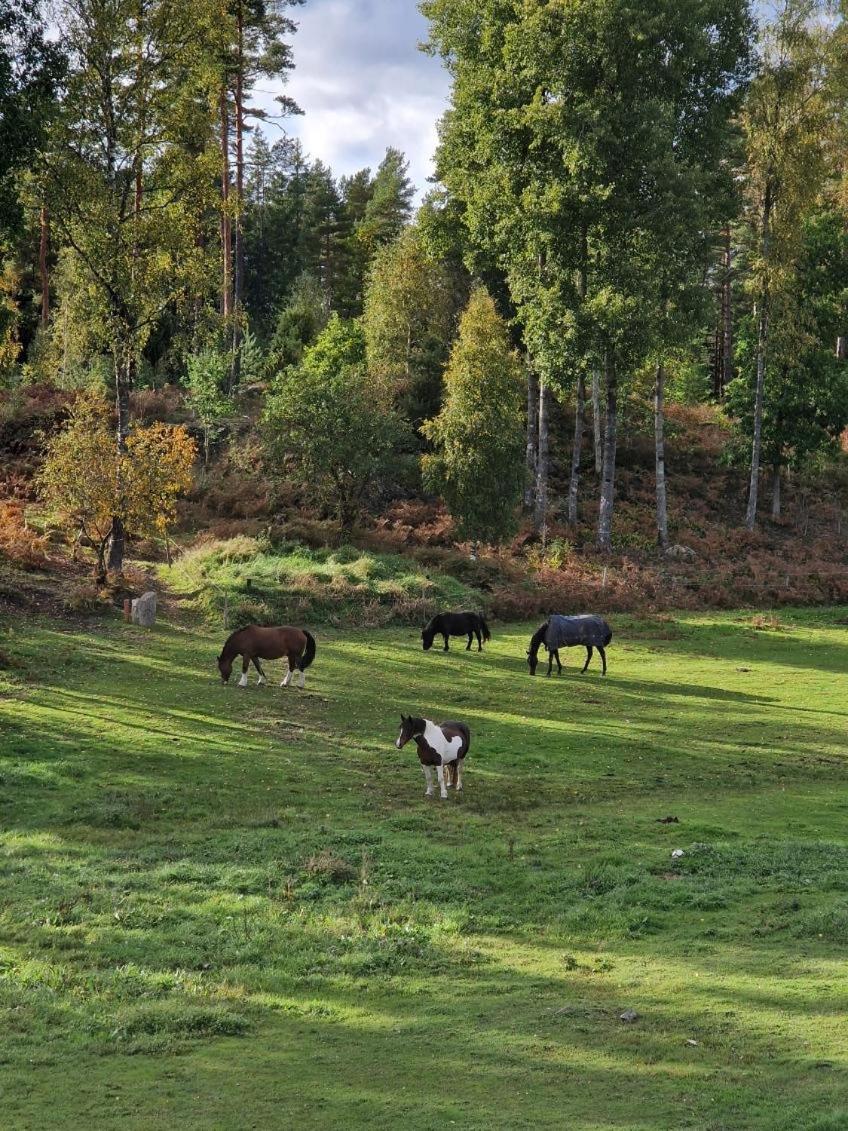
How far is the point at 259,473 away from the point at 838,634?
28180 millimetres

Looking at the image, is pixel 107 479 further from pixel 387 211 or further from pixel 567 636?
pixel 387 211

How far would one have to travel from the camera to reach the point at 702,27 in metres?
47.6

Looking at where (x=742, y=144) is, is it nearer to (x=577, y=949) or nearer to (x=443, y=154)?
(x=443, y=154)

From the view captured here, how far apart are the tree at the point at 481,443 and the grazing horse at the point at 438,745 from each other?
27.0m

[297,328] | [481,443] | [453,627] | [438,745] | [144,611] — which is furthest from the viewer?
[297,328]

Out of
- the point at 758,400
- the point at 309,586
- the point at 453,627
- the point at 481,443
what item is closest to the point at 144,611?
the point at 309,586

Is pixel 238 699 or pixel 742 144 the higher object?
pixel 742 144

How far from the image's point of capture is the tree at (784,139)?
52.7 meters

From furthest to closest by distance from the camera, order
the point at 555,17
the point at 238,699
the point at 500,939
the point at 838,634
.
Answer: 1. the point at 555,17
2. the point at 838,634
3. the point at 238,699
4. the point at 500,939

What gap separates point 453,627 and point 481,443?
1343 centimetres

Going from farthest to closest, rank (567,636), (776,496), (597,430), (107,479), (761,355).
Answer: (597,430)
(776,496)
(761,355)
(107,479)
(567,636)

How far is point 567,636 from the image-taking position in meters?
34.3

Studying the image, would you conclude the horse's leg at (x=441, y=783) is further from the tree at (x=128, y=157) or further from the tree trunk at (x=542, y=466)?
the tree trunk at (x=542, y=466)

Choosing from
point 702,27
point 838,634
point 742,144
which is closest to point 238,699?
point 838,634
